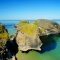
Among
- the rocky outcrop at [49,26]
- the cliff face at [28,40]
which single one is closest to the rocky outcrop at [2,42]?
the cliff face at [28,40]

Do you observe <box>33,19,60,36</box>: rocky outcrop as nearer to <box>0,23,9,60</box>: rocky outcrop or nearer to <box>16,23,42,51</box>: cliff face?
<box>16,23,42,51</box>: cliff face

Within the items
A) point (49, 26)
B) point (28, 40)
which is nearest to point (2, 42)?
point (28, 40)

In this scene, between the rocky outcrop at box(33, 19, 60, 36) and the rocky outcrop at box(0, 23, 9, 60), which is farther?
the rocky outcrop at box(33, 19, 60, 36)

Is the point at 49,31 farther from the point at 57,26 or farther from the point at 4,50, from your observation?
the point at 4,50

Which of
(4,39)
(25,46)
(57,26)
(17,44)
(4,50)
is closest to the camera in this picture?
(4,50)

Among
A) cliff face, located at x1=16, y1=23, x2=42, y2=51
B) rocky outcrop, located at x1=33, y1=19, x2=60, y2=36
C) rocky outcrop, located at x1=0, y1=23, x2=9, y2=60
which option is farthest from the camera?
rocky outcrop, located at x1=33, y1=19, x2=60, y2=36

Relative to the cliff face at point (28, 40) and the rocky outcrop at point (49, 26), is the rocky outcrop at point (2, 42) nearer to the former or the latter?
the cliff face at point (28, 40)

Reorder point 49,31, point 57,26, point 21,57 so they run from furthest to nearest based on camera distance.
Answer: point 57,26 < point 49,31 < point 21,57

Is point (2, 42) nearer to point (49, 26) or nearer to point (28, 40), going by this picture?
point (28, 40)

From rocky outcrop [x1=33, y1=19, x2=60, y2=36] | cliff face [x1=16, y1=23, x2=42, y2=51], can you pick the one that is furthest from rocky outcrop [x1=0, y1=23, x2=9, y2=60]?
rocky outcrop [x1=33, y1=19, x2=60, y2=36]

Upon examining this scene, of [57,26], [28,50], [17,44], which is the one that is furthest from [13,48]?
[57,26]

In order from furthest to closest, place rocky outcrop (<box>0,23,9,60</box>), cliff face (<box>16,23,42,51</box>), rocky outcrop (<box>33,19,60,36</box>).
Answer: rocky outcrop (<box>33,19,60,36</box>) → cliff face (<box>16,23,42,51</box>) → rocky outcrop (<box>0,23,9,60</box>)
